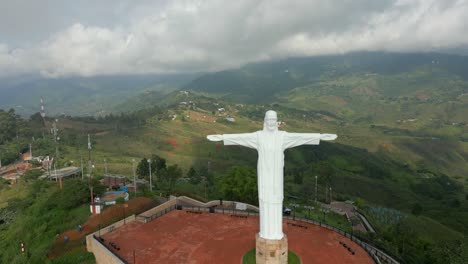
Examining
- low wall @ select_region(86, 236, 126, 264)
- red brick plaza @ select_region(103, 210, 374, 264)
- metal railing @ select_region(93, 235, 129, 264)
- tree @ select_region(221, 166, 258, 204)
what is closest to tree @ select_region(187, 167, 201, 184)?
tree @ select_region(221, 166, 258, 204)

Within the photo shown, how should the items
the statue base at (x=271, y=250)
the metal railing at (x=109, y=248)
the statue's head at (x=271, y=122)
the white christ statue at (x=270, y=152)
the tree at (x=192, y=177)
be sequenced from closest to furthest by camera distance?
the statue's head at (x=271, y=122), the white christ statue at (x=270, y=152), the statue base at (x=271, y=250), the metal railing at (x=109, y=248), the tree at (x=192, y=177)

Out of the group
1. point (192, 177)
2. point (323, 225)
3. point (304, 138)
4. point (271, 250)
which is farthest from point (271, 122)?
point (192, 177)

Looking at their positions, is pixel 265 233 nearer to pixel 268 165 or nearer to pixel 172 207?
pixel 268 165

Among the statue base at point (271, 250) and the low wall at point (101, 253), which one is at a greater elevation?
the statue base at point (271, 250)

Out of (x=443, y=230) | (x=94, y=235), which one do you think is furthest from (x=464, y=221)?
(x=94, y=235)

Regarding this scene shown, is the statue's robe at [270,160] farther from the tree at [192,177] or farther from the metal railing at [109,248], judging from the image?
the tree at [192,177]

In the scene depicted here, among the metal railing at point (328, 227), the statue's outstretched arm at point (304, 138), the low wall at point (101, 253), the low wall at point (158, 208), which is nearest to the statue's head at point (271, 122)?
the statue's outstretched arm at point (304, 138)
